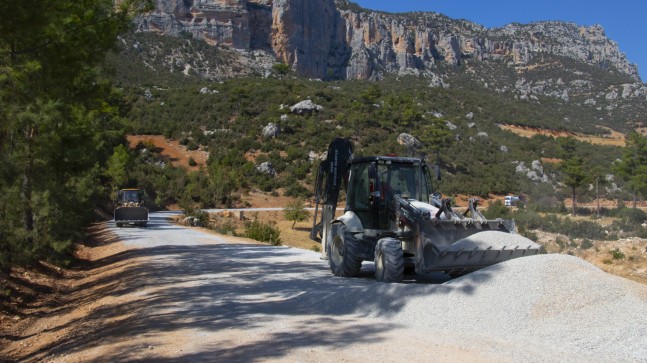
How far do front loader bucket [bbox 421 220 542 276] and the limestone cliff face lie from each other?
110096 mm

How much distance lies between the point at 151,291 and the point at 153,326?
3526mm

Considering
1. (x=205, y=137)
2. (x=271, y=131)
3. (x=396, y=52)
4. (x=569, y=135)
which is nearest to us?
(x=271, y=131)

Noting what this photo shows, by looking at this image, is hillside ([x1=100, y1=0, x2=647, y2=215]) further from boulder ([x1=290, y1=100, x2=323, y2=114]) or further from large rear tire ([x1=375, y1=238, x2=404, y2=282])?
large rear tire ([x1=375, y1=238, x2=404, y2=282])

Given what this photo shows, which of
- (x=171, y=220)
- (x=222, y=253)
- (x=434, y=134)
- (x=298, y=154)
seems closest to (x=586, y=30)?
(x=434, y=134)

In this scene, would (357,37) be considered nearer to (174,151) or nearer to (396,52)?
(396,52)

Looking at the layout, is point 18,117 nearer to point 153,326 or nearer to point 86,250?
point 153,326

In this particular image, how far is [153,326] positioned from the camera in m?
7.46

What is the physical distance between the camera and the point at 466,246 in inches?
367

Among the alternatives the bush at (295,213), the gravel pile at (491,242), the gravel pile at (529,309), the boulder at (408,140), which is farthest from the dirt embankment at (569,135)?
the gravel pile at (529,309)

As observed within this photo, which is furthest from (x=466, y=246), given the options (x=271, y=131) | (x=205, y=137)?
(x=205, y=137)

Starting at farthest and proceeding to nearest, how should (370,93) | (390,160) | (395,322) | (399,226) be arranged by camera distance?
(370,93), (390,160), (399,226), (395,322)

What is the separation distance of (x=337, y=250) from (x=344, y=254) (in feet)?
2.29

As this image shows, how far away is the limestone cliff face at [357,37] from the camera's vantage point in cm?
11769

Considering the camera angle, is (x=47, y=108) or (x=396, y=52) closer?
(x=47, y=108)
